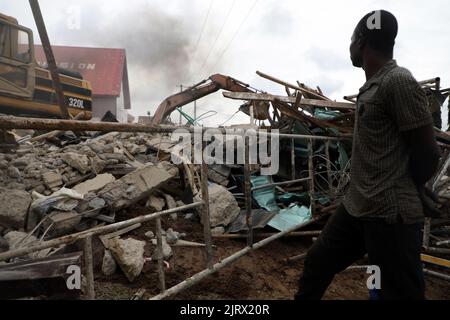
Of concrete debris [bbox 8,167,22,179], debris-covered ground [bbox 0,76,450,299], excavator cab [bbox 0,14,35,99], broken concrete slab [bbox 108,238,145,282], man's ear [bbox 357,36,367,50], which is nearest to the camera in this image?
man's ear [bbox 357,36,367,50]

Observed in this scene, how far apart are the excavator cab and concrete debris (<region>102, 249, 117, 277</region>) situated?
675 centimetres

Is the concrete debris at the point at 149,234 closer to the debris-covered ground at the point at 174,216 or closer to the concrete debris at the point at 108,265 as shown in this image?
the debris-covered ground at the point at 174,216

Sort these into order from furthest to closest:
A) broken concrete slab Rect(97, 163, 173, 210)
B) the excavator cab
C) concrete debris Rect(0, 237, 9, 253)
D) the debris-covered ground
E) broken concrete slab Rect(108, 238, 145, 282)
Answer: the excavator cab → broken concrete slab Rect(97, 163, 173, 210) → concrete debris Rect(0, 237, 9, 253) → broken concrete slab Rect(108, 238, 145, 282) → the debris-covered ground

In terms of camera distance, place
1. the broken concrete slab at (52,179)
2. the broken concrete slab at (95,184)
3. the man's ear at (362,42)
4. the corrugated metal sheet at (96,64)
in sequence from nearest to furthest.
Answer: the man's ear at (362,42) < the broken concrete slab at (95,184) < the broken concrete slab at (52,179) < the corrugated metal sheet at (96,64)

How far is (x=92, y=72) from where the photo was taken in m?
25.7

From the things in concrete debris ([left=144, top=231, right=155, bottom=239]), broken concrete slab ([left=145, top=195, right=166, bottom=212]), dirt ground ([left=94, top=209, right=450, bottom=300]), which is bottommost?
dirt ground ([left=94, top=209, right=450, bottom=300])

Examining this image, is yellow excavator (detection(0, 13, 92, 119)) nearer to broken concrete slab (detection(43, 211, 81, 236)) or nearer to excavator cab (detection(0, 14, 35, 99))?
excavator cab (detection(0, 14, 35, 99))

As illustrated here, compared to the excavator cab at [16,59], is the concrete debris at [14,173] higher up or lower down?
lower down

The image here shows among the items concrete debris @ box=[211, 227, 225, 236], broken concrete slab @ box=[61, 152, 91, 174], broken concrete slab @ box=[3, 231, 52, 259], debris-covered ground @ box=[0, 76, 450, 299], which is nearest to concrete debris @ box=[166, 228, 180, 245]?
debris-covered ground @ box=[0, 76, 450, 299]

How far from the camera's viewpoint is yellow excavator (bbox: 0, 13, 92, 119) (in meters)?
7.31

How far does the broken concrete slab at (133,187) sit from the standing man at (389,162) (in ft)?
9.63

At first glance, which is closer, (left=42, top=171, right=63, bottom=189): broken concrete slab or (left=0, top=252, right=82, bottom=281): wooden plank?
(left=0, top=252, right=82, bottom=281): wooden plank

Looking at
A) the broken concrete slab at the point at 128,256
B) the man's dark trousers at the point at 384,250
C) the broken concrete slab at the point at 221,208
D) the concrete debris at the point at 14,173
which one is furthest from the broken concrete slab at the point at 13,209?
the man's dark trousers at the point at 384,250

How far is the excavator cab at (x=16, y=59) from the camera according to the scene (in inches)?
285
